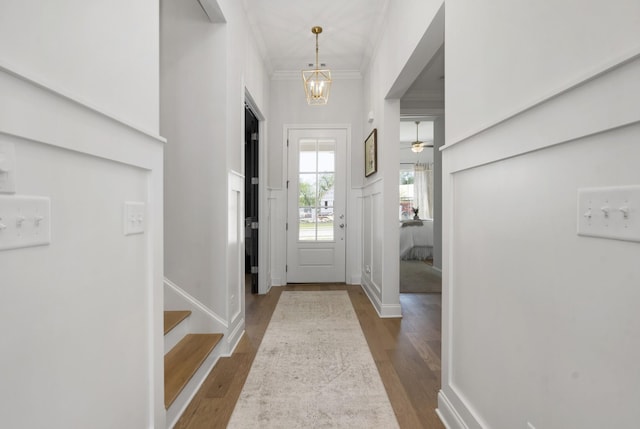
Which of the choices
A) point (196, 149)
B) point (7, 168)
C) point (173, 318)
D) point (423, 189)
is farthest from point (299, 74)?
point (423, 189)

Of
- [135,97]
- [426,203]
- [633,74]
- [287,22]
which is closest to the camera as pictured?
[633,74]

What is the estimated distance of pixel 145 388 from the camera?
1.29 metres

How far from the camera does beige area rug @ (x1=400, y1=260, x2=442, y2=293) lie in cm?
439

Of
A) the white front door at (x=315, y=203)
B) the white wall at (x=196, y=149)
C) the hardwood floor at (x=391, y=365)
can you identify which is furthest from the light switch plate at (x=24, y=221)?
the white front door at (x=315, y=203)

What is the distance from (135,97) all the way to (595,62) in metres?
1.35

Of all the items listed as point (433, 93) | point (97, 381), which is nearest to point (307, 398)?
point (97, 381)

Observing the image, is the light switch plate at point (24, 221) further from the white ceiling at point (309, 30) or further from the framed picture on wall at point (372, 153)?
the framed picture on wall at point (372, 153)

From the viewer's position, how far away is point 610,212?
2.44 feet

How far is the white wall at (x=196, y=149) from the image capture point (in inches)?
92.0

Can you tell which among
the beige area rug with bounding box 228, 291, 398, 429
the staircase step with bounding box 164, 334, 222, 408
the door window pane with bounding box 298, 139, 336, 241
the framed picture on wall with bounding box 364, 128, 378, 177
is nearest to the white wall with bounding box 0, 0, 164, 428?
the staircase step with bounding box 164, 334, 222, 408

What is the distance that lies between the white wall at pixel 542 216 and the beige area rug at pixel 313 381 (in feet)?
1.58

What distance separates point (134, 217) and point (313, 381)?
4.76 feet

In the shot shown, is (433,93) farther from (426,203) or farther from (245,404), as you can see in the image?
(426,203)

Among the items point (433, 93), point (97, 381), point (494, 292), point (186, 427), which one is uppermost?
point (433, 93)
